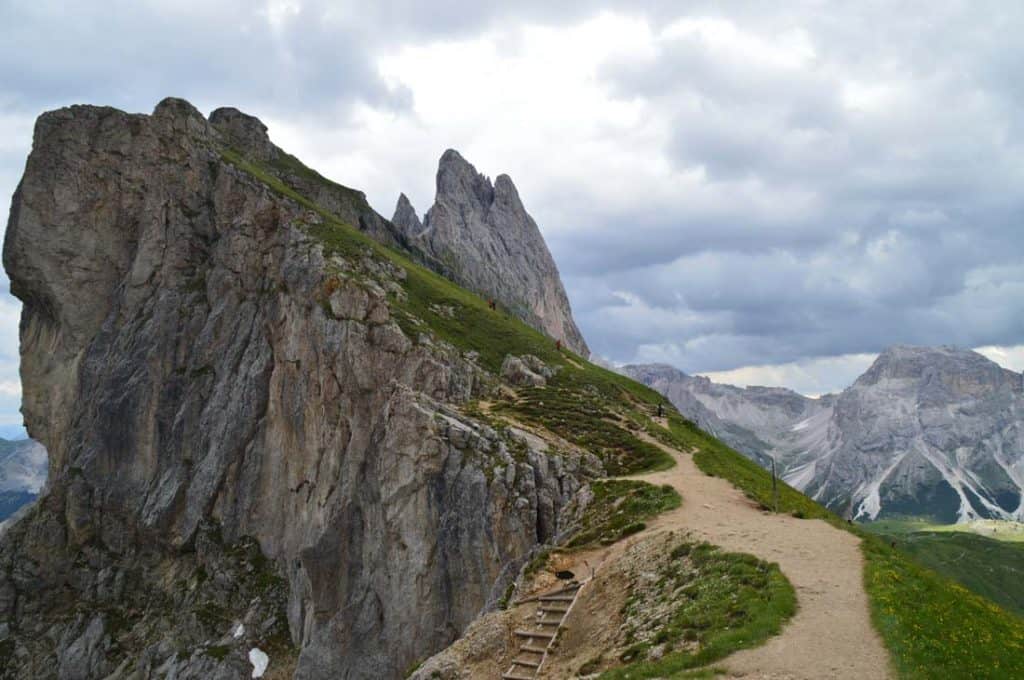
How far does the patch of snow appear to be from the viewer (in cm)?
6362

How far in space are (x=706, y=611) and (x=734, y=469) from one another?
37.8 metres

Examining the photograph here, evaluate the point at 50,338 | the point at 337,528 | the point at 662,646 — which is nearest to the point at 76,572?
the point at 50,338

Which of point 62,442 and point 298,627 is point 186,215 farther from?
point 298,627

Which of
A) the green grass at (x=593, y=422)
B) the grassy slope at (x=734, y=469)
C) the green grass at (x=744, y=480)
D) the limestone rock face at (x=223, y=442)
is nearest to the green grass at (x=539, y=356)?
the green grass at (x=593, y=422)

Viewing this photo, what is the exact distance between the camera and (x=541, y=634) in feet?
83.6

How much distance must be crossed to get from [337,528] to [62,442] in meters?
63.5

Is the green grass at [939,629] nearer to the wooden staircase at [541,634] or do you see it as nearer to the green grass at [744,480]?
the wooden staircase at [541,634]

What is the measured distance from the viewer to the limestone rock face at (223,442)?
171ft

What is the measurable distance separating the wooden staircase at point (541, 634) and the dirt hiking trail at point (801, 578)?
6989 millimetres

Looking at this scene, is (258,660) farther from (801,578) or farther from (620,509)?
(801,578)

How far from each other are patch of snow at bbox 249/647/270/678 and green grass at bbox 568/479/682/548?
139ft

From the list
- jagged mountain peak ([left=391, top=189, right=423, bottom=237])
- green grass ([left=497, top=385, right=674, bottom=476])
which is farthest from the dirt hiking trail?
jagged mountain peak ([left=391, top=189, right=423, bottom=237])

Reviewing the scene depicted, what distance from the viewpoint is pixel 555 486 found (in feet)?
157

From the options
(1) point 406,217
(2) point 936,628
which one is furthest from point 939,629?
(1) point 406,217
